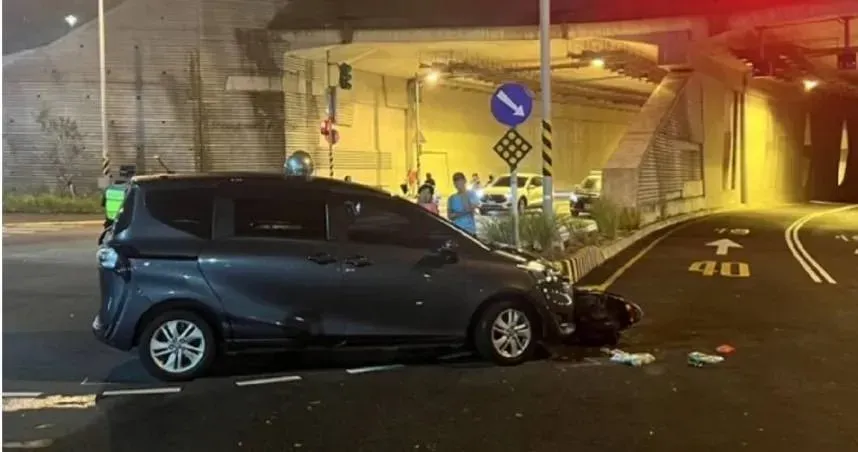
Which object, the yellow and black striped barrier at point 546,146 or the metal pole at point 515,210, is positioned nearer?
the metal pole at point 515,210

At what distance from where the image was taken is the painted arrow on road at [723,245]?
19.4m

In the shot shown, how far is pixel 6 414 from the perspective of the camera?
6.81m

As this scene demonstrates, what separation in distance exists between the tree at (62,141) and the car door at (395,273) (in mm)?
26886

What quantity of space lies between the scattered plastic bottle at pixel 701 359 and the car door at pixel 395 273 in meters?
2.06

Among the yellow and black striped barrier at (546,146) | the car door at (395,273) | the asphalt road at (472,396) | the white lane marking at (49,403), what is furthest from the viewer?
the yellow and black striped barrier at (546,146)

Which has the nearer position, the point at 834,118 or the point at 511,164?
the point at 511,164

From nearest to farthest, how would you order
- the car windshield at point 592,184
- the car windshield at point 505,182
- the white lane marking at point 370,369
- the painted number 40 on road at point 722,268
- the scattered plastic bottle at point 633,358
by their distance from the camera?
the white lane marking at point 370,369 < the scattered plastic bottle at point 633,358 < the painted number 40 on road at point 722,268 < the car windshield at point 592,184 < the car windshield at point 505,182

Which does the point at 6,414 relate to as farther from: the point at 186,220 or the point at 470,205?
the point at 470,205

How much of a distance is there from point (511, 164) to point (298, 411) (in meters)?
8.58

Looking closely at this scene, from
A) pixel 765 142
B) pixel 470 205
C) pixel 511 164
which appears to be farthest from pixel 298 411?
pixel 765 142

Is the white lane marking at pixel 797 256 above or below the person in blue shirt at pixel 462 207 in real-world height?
below

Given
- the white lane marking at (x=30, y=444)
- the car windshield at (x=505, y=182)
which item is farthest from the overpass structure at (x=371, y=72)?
the white lane marking at (x=30, y=444)

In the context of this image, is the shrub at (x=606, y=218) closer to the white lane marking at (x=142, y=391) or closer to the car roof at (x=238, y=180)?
the car roof at (x=238, y=180)

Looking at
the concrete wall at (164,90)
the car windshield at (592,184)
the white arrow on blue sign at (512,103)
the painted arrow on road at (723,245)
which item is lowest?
the painted arrow on road at (723,245)
